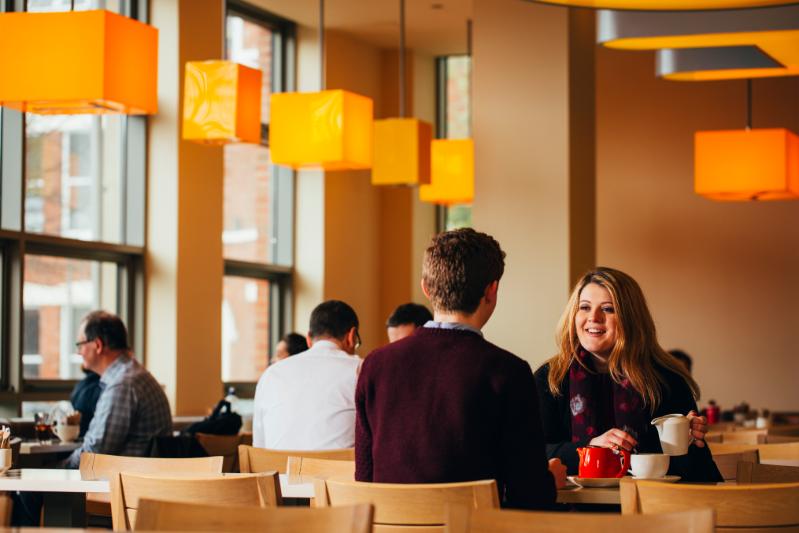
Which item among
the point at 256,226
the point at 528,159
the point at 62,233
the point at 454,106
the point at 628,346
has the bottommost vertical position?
the point at 628,346

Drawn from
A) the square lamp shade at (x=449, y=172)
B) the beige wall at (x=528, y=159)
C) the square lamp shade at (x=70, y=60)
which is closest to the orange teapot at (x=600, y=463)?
the square lamp shade at (x=70, y=60)

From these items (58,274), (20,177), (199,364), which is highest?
(20,177)

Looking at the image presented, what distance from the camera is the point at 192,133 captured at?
720 cm

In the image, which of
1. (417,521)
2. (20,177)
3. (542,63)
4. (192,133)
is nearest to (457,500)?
(417,521)

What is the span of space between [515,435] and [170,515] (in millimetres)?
857

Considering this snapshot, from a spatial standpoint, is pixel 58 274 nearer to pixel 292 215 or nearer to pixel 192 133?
pixel 192 133

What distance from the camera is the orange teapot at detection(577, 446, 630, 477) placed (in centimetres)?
331

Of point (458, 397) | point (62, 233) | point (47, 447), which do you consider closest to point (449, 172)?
point (62, 233)

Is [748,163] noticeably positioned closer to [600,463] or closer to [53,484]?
[600,463]

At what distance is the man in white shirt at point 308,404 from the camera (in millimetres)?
4953

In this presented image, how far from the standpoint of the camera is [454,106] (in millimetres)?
12727

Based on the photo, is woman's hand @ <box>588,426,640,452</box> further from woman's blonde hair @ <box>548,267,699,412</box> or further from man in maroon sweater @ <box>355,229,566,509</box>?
man in maroon sweater @ <box>355,229,566,509</box>

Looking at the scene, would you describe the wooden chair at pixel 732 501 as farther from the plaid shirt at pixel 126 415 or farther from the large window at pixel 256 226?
the large window at pixel 256 226

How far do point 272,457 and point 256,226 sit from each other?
22.7ft
